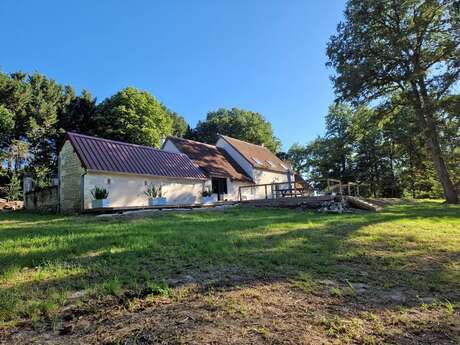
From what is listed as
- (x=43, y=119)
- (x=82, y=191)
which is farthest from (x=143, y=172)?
(x=43, y=119)

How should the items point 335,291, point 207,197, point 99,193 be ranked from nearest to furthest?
point 335,291, point 99,193, point 207,197

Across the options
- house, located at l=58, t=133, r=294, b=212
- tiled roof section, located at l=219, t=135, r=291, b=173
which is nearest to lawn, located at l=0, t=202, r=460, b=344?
house, located at l=58, t=133, r=294, b=212

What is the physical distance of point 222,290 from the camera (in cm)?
414

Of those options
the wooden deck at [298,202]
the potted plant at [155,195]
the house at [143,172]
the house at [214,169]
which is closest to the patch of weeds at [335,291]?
the wooden deck at [298,202]

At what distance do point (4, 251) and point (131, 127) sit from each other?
31928 millimetres

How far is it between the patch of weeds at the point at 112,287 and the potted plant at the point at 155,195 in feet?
45.4

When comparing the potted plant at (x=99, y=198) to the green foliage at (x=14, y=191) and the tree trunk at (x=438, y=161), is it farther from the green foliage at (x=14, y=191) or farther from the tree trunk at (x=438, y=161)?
the tree trunk at (x=438, y=161)

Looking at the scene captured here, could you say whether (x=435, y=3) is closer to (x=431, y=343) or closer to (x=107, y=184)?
(x=107, y=184)

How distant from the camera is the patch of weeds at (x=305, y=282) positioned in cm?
436

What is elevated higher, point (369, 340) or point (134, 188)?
point (134, 188)

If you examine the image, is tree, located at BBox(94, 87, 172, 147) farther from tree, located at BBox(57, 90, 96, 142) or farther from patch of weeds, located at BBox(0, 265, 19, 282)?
patch of weeds, located at BBox(0, 265, 19, 282)

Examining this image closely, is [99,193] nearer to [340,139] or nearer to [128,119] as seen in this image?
[128,119]

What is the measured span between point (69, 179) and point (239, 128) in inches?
1374

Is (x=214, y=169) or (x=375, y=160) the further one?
(x=375, y=160)
